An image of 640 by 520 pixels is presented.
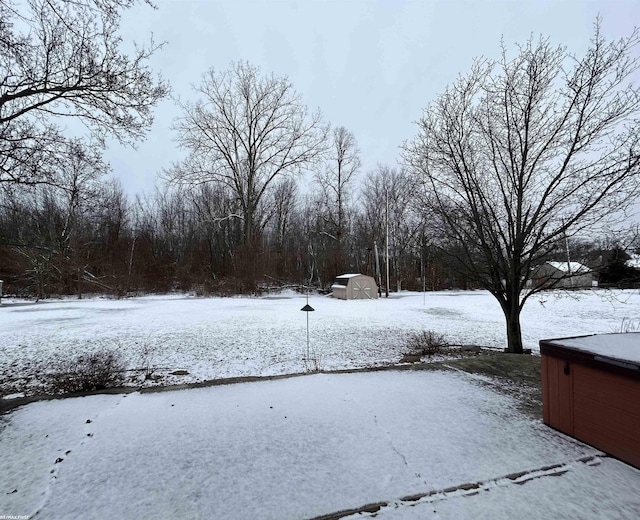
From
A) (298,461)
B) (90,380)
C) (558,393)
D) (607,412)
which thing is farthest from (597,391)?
(90,380)

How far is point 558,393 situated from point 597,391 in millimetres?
421

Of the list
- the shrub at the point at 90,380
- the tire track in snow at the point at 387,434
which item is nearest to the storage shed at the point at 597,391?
the tire track in snow at the point at 387,434

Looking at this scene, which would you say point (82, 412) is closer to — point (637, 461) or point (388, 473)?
point (388, 473)

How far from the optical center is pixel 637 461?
248cm

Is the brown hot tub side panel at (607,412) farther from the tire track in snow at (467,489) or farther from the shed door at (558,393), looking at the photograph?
the tire track in snow at (467,489)

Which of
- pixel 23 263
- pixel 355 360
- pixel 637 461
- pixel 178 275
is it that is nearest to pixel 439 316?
pixel 355 360

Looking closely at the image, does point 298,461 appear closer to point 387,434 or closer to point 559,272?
point 387,434

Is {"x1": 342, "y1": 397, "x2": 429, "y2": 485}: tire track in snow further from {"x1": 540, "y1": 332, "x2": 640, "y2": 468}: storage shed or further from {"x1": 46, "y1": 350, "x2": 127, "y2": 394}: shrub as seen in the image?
{"x1": 46, "y1": 350, "x2": 127, "y2": 394}: shrub

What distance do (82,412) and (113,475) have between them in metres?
1.57

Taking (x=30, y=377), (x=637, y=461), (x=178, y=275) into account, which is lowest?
(x=30, y=377)

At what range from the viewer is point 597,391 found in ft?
9.04

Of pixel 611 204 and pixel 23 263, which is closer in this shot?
pixel 611 204

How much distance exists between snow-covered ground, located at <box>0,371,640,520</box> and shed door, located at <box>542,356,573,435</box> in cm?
12

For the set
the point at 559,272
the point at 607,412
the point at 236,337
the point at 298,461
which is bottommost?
the point at 236,337
